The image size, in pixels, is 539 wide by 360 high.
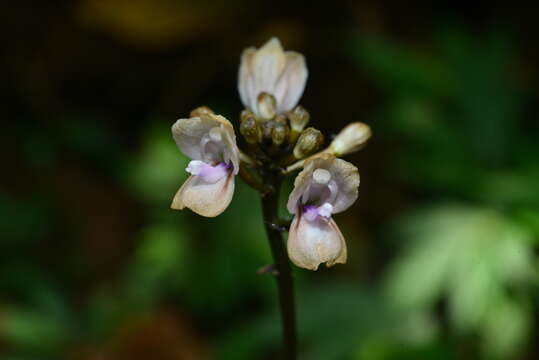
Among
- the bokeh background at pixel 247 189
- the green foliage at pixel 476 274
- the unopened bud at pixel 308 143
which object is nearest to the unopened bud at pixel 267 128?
the unopened bud at pixel 308 143

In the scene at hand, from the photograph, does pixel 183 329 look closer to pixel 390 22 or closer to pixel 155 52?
pixel 155 52

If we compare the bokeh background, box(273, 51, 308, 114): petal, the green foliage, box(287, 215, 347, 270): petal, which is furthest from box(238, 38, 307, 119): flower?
the green foliage

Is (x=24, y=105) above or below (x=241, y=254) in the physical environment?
above

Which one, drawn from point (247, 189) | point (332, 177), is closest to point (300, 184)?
point (332, 177)

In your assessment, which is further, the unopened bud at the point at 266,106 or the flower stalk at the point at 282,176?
the unopened bud at the point at 266,106

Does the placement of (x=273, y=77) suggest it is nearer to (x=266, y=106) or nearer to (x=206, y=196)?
(x=266, y=106)

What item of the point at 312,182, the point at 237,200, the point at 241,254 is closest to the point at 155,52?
the point at 237,200

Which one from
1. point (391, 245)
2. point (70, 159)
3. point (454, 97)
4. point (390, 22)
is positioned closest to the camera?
point (454, 97)

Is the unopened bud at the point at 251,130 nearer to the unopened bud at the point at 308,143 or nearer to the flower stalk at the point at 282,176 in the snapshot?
the flower stalk at the point at 282,176
